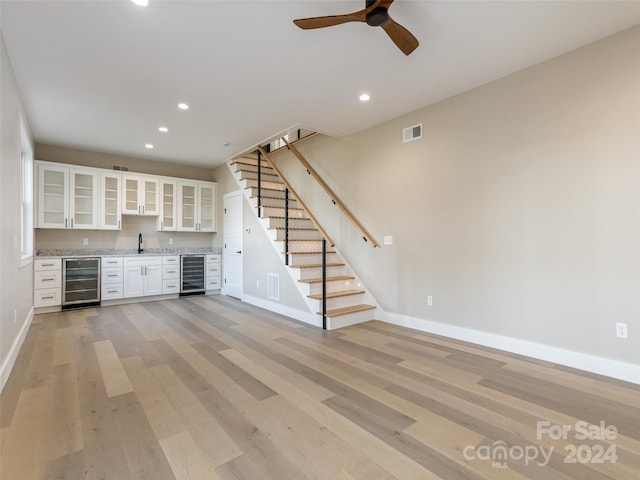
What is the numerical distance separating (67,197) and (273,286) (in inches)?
153

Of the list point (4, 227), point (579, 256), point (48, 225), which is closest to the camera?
point (4, 227)

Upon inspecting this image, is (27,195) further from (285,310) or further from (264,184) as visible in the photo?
(285,310)

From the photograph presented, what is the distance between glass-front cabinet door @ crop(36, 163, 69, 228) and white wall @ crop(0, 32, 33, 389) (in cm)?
213

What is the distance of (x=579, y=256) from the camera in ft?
9.39

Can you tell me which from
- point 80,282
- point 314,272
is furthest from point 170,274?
point 314,272

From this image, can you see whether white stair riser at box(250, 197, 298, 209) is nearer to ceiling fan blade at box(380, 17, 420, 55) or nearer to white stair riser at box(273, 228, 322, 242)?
white stair riser at box(273, 228, 322, 242)

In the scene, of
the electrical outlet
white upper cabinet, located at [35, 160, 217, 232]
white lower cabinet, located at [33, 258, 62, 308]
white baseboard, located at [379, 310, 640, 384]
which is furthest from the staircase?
white lower cabinet, located at [33, 258, 62, 308]

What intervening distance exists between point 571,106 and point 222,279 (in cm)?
632

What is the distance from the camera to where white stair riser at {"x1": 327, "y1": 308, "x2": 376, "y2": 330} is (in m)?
4.16

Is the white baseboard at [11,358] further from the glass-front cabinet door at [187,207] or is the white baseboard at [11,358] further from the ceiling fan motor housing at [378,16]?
the ceiling fan motor housing at [378,16]

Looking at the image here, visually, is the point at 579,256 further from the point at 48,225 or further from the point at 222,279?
the point at 48,225

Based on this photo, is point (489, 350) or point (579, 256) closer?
point (579, 256)

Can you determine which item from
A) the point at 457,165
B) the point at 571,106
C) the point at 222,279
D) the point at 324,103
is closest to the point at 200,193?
the point at 222,279

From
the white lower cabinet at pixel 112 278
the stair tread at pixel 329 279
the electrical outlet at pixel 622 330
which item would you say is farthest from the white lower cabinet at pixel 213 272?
the electrical outlet at pixel 622 330
